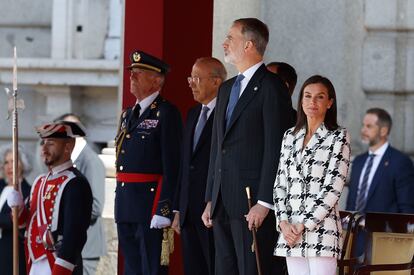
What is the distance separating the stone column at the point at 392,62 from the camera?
13625 mm

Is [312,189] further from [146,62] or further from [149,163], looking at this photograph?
[146,62]

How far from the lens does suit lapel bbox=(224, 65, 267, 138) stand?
32.3 ft

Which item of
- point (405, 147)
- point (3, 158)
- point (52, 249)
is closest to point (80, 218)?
point (52, 249)

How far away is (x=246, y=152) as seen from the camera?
9820 mm

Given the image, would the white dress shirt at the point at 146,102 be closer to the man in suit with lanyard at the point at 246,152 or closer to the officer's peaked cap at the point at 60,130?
the officer's peaked cap at the point at 60,130

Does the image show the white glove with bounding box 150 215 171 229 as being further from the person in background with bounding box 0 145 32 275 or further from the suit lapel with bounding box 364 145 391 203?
the suit lapel with bounding box 364 145 391 203

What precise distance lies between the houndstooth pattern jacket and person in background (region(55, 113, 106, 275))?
3924 mm

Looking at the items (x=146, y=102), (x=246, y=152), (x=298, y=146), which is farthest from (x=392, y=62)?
(x=298, y=146)

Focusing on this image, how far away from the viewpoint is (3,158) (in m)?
13.3

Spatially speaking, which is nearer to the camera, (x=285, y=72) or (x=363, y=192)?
(x=285, y=72)

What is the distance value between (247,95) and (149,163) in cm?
111

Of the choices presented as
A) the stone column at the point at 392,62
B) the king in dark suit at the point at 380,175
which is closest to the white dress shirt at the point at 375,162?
the king in dark suit at the point at 380,175

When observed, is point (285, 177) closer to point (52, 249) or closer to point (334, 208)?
point (334, 208)

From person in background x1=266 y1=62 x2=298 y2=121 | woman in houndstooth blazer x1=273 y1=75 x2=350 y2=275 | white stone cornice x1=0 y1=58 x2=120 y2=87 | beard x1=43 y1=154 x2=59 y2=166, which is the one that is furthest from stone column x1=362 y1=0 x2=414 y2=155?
woman in houndstooth blazer x1=273 y1=75 x2=350 y2=275
